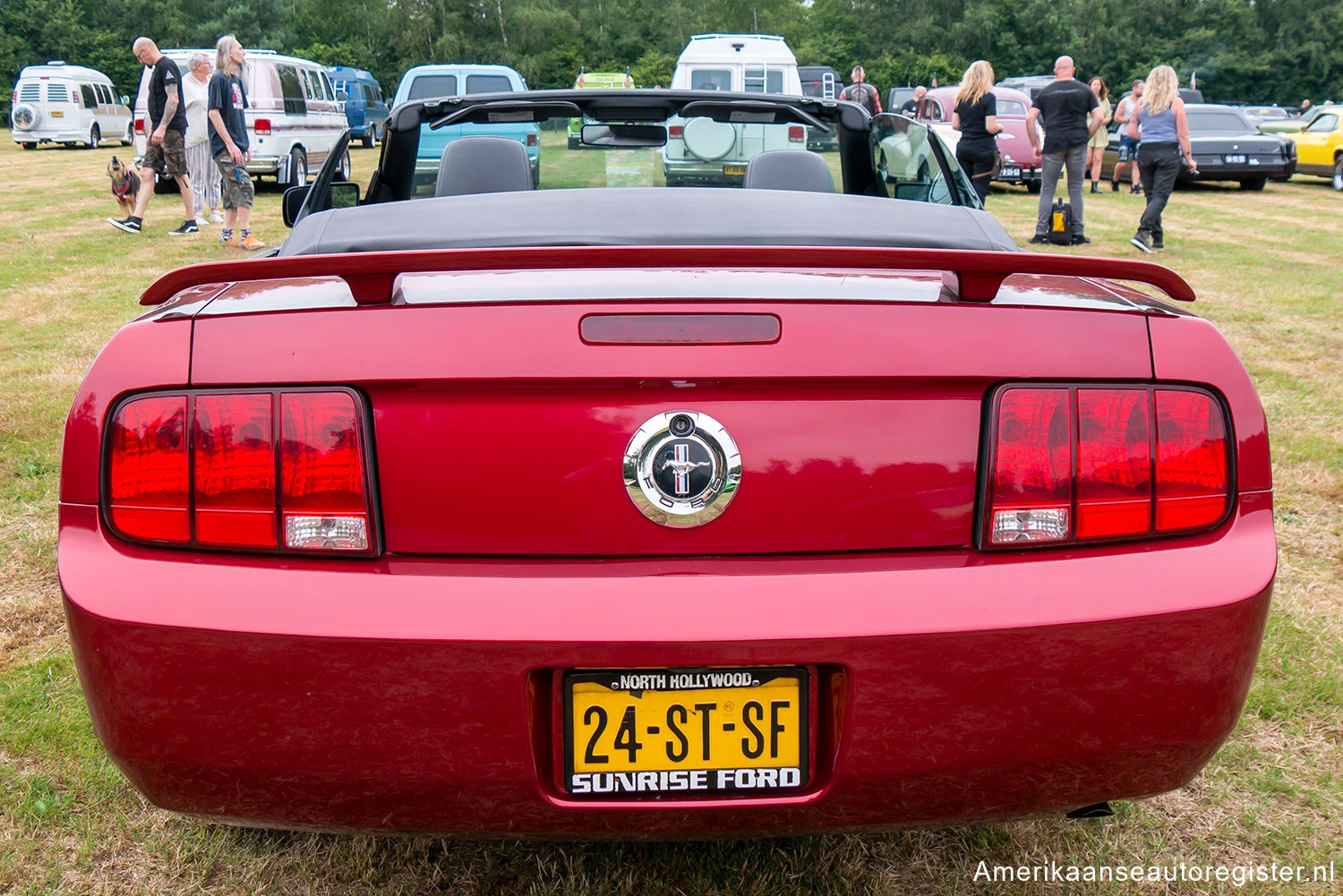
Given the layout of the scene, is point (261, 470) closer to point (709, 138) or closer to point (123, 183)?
point (709, 138)

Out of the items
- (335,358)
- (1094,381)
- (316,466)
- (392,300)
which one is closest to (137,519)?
(316,466)

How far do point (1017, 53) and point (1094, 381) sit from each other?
64449 millimetres

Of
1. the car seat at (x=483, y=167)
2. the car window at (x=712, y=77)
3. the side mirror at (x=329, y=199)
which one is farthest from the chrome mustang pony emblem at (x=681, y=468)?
the car window at (x=712, y=77)

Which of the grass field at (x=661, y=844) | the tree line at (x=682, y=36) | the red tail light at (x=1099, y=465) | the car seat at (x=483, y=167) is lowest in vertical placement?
the grass field at (x=661, y=844)

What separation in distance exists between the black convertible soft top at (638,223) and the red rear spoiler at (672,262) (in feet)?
2.15

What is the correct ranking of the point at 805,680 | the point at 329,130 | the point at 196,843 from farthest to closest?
the point at 329,130 → the point at 196,843 → the point at 805,680

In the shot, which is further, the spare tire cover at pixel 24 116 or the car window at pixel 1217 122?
the spare tire cover at pixel 24 116

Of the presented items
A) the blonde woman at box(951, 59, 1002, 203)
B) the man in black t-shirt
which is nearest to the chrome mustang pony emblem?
the blonde woman at box(951, 59, 1002, 203)

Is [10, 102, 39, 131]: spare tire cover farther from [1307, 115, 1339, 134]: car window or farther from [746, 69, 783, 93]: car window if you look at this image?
[1307, 115, 1339, 134]: car window

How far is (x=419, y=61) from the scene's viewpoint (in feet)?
168

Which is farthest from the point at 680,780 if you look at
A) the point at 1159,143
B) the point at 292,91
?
the point at 292,91

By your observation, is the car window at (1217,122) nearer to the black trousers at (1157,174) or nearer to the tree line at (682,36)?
the black trousers at (1157,174)

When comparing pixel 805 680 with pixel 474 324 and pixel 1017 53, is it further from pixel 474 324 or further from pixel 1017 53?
pixel 1017 53

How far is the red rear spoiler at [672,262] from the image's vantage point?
1469mm
